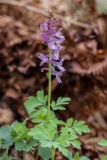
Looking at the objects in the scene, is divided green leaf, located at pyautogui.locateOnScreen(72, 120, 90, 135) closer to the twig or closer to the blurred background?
the blurred background

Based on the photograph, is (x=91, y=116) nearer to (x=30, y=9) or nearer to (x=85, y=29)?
(x=85, y=29)

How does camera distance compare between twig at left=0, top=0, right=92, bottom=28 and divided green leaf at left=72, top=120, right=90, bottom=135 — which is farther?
twig at left=0, top=0, right=92, bottom=28

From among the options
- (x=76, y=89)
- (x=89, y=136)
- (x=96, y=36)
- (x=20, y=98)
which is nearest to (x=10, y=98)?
(x=20, y=98)

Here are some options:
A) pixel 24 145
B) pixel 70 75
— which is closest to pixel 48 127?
pixel 24 145

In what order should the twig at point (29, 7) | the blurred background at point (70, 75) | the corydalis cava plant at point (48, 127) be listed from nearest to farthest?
1. the corydalis cava plant at point (48, 127)
2. the blurred background at point (70, 75)
3. the twig at point (29, 7)

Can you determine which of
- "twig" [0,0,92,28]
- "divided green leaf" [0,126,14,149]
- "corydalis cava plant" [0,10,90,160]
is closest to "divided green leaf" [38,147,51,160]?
"corydalis cava plant" [0,10,90,160]

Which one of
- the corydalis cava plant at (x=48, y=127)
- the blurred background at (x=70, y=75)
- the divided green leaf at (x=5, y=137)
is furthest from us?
the blurred background at (x=70, y=75)

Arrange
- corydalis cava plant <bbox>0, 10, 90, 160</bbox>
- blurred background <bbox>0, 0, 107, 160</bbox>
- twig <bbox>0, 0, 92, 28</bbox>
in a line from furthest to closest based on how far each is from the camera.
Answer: twig <bbox>0, 0, 92, 28</bbox> → blurred background <bbox>0, 0, 107, 160</bbox> → corydalis cava plant <bbox>0, 10, 90, 160</bbox>

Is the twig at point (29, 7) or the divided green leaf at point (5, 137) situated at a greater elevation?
the twig at point (29, 7)

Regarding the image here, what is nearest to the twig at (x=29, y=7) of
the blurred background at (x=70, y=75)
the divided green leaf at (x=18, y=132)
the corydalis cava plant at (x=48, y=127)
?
the blurred background at (x=70, y=75)

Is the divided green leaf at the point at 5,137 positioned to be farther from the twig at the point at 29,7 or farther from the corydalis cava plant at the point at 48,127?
the twig at the point at 29,7

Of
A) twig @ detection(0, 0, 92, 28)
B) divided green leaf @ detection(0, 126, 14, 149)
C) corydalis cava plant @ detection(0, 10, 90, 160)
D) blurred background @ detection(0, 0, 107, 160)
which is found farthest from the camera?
twig @ detection(0, 0, 92, 28)
